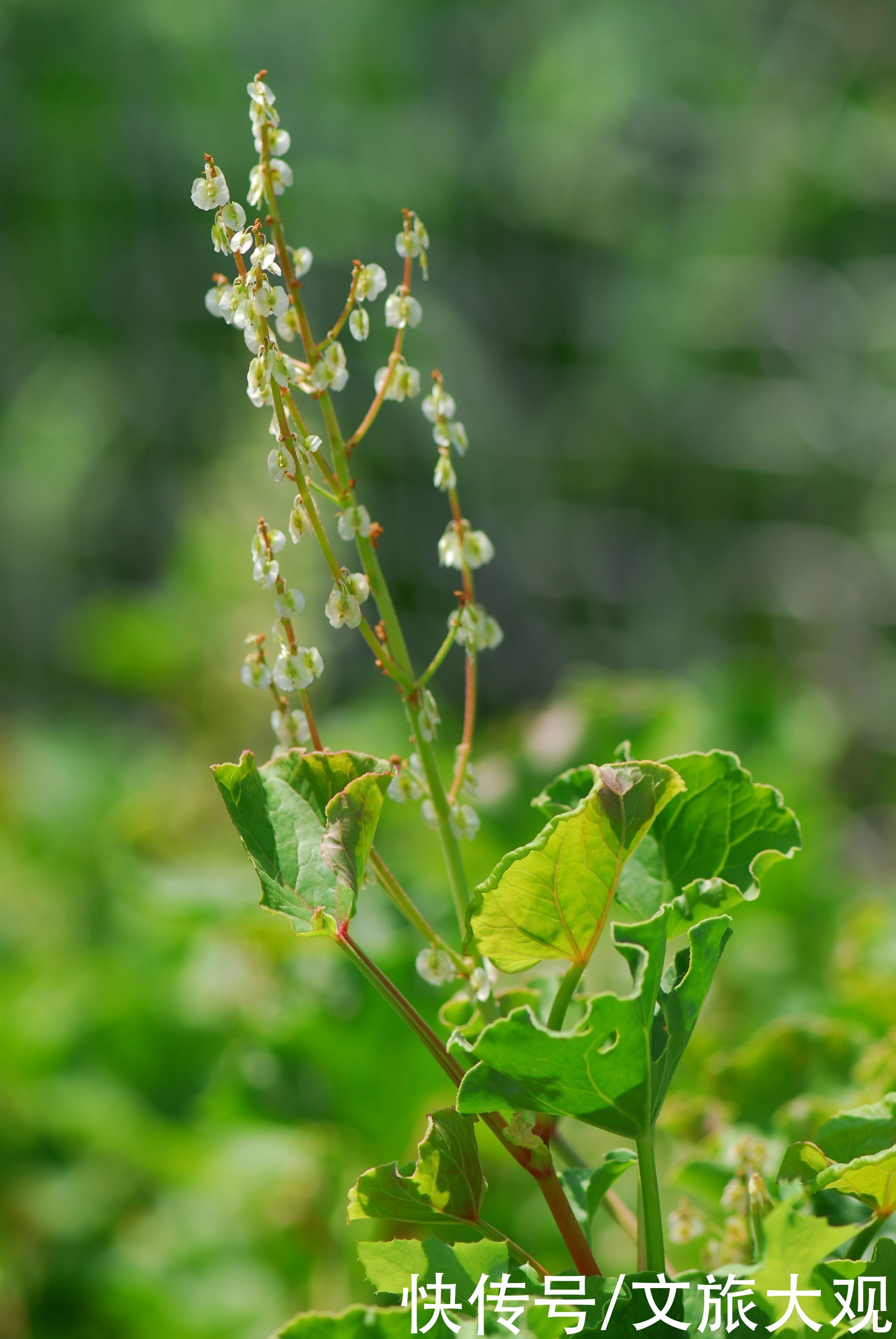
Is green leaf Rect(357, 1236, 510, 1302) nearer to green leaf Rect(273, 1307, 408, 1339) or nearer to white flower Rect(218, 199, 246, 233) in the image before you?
green leaf Rect(273, 1307, 408, 1339)

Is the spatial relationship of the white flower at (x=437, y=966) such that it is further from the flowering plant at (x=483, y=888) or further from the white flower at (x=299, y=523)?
the white flower at (x=299, y=523)

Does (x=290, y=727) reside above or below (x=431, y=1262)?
above

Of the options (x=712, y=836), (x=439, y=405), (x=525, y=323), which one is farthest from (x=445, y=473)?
(x=525, y=323)

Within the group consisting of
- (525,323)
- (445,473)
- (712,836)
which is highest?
(525,323)

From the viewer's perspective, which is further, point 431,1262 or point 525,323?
point 525,323

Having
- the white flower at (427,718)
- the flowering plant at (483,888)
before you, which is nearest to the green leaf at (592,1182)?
the flowering plant at (483,888)

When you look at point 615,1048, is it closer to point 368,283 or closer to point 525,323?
point 368,283

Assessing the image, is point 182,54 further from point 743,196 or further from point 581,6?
point 743,196
